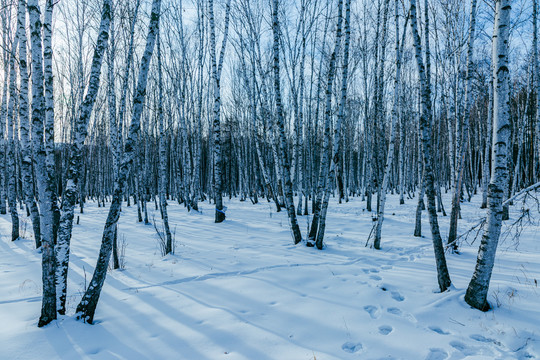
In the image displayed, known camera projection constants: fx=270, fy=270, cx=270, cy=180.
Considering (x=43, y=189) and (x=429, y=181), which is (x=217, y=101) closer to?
(x=43, y=189)

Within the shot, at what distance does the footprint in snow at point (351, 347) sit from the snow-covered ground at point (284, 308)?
0.01 metres

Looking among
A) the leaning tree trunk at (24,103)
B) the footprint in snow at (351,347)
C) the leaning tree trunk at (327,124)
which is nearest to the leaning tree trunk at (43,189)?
the leaning tree trunk at (24,103)

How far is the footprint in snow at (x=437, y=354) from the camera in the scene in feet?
8.47

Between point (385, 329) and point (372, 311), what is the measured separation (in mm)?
430

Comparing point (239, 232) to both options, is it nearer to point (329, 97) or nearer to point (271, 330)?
point (329, 97)

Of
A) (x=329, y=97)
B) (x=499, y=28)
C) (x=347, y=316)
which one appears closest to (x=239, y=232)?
(x=329, y=97)

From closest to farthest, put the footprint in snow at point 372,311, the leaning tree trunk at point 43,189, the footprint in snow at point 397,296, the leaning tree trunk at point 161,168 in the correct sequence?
the leaning tree trunk at point 43,189, the footprint in snow at point 372,311, the footprint in snow at point 397,296, the leaning tree trunk at point 161,168

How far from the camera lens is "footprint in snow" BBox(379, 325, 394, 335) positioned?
3037 millimetres

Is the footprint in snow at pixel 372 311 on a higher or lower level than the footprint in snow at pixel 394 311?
lower

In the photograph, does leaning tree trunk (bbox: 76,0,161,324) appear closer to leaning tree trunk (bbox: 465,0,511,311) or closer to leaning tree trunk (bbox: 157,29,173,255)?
leaning tree trunk (bbox: 157,29,173,255)

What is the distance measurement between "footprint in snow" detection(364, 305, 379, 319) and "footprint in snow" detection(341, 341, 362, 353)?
0.67 m

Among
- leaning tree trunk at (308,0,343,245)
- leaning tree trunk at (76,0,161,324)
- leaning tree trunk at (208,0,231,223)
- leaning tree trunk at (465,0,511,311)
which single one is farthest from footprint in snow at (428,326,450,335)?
leaning tree trunk at (208,0,231,223)

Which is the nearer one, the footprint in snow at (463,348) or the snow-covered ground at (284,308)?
the footprint in snow at (463,348)

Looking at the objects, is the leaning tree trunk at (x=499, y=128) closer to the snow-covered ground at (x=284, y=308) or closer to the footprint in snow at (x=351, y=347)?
the snow-covered ground at (x=284, y=308)
